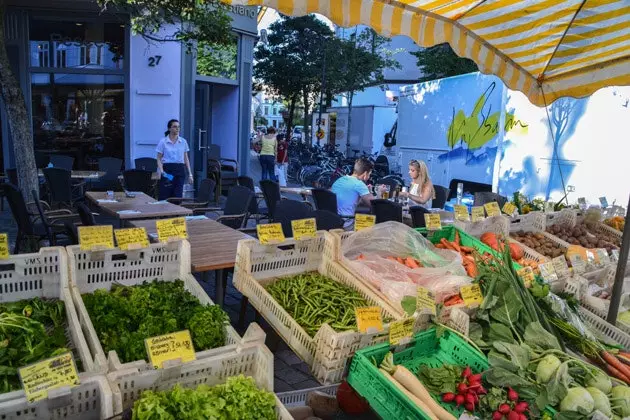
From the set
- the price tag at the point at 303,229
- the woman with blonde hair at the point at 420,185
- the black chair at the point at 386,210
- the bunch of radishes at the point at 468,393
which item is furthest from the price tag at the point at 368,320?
the woman with blonde hair at the point at 420,185

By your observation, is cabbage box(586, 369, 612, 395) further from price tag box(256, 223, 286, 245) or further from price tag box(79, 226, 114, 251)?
price tag box(79, 226, 114, 251)

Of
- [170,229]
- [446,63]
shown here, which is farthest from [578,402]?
[446,63]

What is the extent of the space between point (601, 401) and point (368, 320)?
3.64ft

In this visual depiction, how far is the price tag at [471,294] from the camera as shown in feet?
9.30

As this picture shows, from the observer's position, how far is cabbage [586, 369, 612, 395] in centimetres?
239

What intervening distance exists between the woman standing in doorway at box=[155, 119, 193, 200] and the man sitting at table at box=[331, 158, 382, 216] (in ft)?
9.59

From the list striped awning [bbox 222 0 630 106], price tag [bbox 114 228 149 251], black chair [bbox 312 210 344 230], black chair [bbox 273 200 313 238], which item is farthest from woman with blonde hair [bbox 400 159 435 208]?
price tag [bbox 114 228 149 251]

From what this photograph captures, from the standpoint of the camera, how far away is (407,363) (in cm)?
252

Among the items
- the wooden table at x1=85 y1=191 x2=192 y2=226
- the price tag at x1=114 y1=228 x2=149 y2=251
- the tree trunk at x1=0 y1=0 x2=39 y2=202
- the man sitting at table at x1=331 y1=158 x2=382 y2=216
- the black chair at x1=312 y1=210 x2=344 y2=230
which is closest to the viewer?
the price tag at x1=114 y1=228 x2=149 y2=251

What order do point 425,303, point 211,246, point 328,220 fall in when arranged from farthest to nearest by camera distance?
point 328,220
point 211,246
point 425,303

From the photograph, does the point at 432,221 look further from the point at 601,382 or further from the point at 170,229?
the point at 170,229

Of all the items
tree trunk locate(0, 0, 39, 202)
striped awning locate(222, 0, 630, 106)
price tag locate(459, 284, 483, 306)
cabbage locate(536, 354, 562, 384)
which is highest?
striped awning locate(222, 0, 630, 106)

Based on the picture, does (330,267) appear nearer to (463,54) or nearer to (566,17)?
(463,54)

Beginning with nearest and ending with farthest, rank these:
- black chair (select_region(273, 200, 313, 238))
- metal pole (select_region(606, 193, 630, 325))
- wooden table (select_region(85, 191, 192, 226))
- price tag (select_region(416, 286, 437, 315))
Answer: price tag (select_region(416, 286, 437, 315)) → metal pole (select_region(606, 193, 630, 325)) → black chair (select_region(273, 200, 313, 238)) → wooden table (select_region(85, 191, 192, 226))
